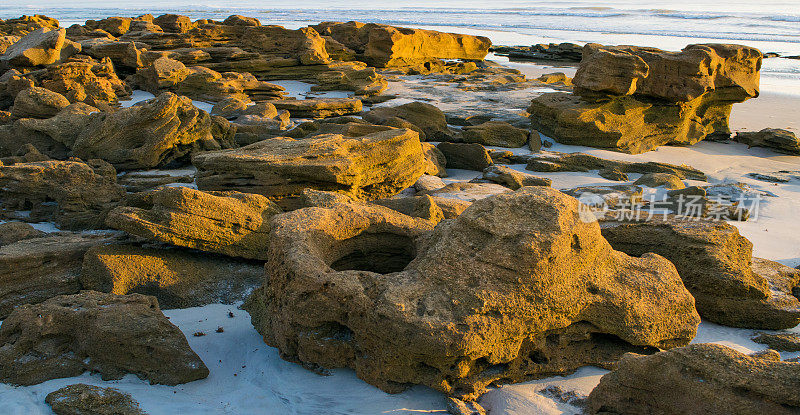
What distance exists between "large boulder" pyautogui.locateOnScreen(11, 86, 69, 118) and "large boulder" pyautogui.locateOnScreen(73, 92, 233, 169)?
6.68 ft

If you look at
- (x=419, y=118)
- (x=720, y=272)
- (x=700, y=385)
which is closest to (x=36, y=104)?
(x=419, y=118)

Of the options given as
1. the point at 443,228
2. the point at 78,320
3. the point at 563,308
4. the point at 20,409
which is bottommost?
the point at 20,409

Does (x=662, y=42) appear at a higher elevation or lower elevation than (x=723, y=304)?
higher

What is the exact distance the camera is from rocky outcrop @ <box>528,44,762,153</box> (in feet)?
35.8

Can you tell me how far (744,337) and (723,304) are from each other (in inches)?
11.1

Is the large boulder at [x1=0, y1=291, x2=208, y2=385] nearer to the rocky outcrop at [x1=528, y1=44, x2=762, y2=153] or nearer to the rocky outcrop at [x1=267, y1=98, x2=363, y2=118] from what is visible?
the rocky outcrop at [x1=528, y1=44, x2=762, y2=153]

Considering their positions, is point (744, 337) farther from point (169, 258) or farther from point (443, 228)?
point (169, 258)

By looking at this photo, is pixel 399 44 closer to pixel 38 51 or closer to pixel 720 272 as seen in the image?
pixel 38 51

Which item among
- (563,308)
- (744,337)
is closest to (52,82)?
(563,308)

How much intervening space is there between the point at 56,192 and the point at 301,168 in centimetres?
268

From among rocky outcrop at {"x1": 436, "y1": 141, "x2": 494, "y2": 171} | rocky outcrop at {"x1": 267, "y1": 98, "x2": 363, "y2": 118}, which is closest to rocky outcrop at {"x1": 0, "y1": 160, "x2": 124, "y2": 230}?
rocky outcrop at {"x1": 436, "y1": 141, "x2": 494, "y2": 171}

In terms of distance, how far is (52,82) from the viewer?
12.1 meters

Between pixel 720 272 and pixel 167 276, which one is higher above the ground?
pixel 720 272

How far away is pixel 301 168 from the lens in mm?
6176
